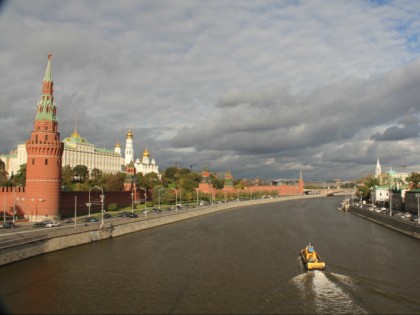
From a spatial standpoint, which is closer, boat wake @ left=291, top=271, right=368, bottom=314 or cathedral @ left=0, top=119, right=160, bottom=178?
boat wake @ left=291, top=271, right=368, bottom=314

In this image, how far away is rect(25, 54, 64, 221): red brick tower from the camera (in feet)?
208

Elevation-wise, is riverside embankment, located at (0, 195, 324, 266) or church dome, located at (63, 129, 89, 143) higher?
church dome, located at (63, 129, 89, 143)

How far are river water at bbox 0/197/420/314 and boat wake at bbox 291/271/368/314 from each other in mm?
60

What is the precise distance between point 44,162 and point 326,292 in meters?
47.8

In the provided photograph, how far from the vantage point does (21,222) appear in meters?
60.5

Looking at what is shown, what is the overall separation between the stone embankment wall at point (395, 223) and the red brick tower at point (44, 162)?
48649mm

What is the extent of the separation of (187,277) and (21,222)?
3556 cm

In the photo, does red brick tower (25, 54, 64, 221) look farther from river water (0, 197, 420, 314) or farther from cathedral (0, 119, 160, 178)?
cathedral (0, 119, 160, 178)

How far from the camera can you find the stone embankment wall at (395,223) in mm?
56719

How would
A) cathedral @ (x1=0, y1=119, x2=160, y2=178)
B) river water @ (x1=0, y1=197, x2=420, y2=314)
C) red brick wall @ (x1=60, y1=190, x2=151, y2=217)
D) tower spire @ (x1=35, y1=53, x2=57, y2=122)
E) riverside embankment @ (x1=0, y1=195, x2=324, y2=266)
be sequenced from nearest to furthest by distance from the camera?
1. river water @ (x1=0, y1=197, x2=420, y2=314)
2. riverside embankment @ (x1=0, y1=195, x2=324, y2=266)
3. tower spire @ (x1=35, y1=53, x2=57, y2=122)
4. red brick wall @ (x1=60, y1=190, x2=151, y2=217)
5. cathedral @ (x1=0, y1=119, x2=160, y2=178)

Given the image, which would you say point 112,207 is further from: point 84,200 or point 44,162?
point 44,162

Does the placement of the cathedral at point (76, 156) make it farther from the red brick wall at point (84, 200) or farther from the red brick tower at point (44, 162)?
the red brick tower at point (44, 162)

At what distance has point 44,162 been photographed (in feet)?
212

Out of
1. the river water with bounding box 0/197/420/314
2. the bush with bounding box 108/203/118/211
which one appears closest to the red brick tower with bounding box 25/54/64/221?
the river water with bounding box 0/197/420/314
